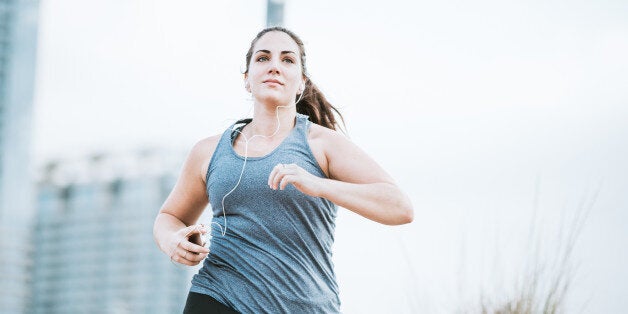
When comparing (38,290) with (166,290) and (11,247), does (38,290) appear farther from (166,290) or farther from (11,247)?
(166,290)

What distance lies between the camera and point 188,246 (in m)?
2.28

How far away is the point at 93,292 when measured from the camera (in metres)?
85.5

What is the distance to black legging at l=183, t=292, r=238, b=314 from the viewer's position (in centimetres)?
236

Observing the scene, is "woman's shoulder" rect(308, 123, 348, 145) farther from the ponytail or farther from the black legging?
the black legging

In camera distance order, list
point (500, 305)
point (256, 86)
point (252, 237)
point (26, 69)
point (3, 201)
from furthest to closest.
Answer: point (26, 69) → point (3, 201) → point (500, 305) → point (256, 86) → point (252, 237)

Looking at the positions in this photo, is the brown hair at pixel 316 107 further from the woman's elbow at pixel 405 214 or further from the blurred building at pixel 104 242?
the blurred building at pixel 104 242

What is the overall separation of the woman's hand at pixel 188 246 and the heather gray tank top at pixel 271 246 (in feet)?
0.32

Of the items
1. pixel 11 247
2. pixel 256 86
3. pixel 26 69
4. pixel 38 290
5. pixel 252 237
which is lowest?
pixel 38 290

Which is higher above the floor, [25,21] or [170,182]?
[25,21]

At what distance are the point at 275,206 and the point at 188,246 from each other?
0.26m

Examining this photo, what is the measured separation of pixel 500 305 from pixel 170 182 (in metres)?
80.7

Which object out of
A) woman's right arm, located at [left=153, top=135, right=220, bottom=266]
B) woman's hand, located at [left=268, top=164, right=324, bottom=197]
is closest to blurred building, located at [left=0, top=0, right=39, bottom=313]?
woman's right arm, located at [left=153, top=135, right=220, bottom=266]

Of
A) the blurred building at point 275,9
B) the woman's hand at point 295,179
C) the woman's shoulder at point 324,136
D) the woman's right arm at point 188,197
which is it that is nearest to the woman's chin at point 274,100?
the woman's shoulder at point 324,136

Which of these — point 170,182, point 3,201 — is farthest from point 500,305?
point 170,182
